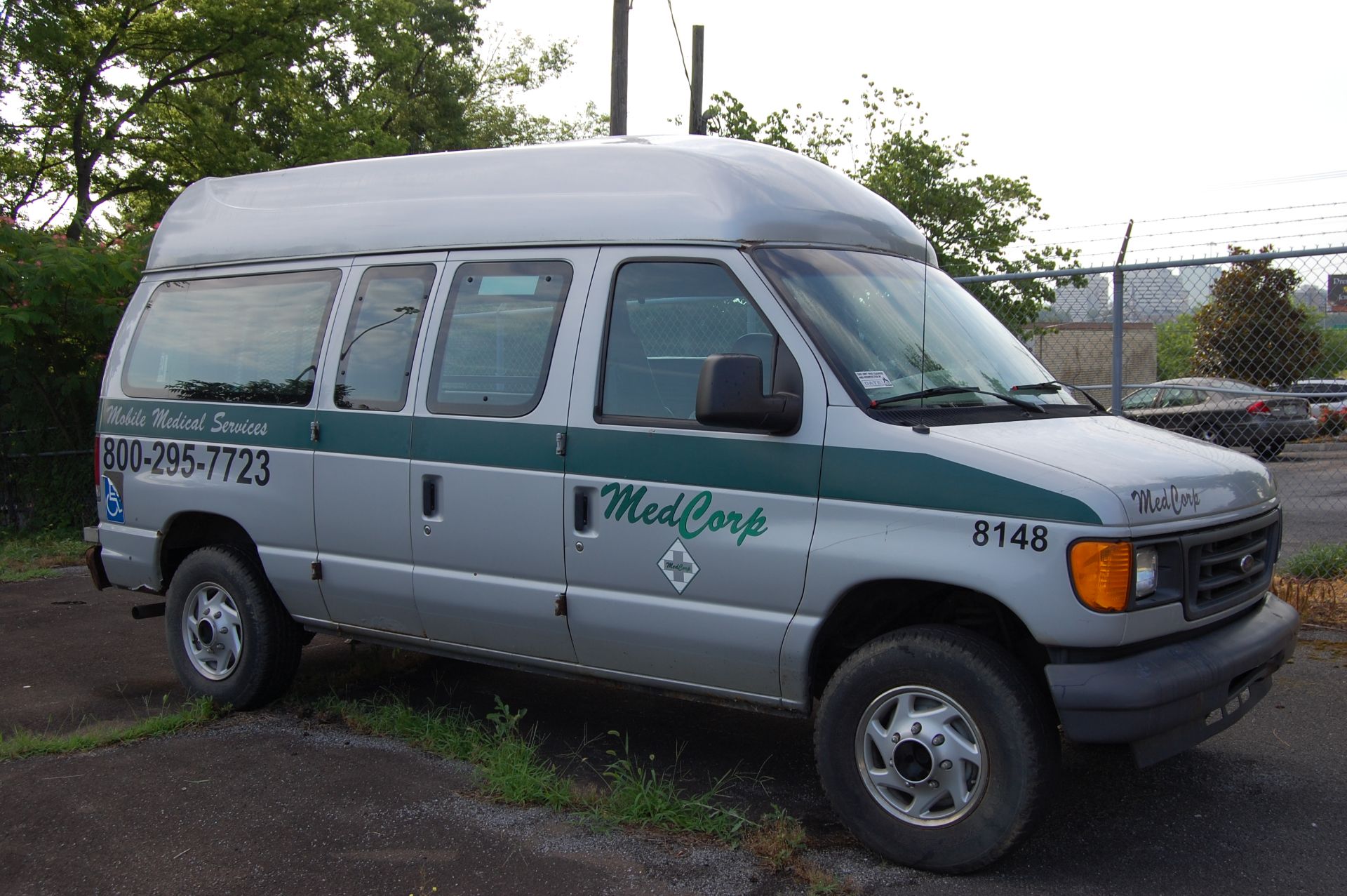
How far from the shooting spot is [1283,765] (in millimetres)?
4859

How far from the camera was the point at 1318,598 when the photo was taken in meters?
7.32

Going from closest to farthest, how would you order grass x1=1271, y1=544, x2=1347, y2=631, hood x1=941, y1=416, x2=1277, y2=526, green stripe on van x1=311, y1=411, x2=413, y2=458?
hood x1=941, y1=416, x2=1277, y2=526, green stripe on van x1=311, y1=411, x2=413, y2=458, grass x1=1271, y1=544, x2=1347, y2=631

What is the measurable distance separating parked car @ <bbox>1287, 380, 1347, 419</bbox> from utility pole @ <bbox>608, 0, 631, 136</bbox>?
7949mm

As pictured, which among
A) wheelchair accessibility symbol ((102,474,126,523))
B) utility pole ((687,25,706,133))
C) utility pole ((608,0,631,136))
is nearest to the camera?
wheelchair accessibility symbol ((102,474,126,523))

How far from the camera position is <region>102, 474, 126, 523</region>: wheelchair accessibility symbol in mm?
6207

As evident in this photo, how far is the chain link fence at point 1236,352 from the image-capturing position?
7.31m

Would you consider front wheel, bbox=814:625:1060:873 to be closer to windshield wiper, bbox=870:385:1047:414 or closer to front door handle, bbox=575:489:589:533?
windshield wiper, bbox=870:385:1047:414

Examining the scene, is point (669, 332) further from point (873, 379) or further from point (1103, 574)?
point (1103, 574)

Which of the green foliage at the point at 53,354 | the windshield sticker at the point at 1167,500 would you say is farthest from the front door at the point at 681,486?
the green foliage at the point at 53,354

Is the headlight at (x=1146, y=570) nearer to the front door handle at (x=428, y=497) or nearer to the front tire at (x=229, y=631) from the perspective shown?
the front door handle at (x=428, y=497)

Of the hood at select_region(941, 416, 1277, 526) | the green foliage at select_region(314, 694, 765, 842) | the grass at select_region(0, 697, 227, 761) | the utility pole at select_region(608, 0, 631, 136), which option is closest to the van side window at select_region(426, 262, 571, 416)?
the green foliage at select_region(314, 694, 765, 842)

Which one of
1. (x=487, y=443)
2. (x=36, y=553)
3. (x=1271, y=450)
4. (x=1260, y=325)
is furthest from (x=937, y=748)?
(x=36, y=553)

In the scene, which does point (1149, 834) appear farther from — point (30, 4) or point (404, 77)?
point (404, 77)

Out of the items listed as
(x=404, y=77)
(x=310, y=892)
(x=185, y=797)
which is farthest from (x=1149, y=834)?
(x=404, y=77)
